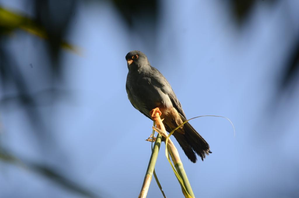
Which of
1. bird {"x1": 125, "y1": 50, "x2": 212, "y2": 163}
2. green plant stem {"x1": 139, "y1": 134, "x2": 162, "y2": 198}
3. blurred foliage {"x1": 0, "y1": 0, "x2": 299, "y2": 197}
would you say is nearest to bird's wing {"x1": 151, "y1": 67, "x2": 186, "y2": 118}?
bird {"x1": 125, "y1": 50, "x2": 212, "y2": 163}

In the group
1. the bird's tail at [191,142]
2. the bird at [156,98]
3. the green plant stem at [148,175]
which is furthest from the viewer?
the bird at [156,98]

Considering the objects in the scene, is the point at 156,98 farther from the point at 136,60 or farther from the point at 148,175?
the point at 148,175

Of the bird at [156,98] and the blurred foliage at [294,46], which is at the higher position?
the bird at [156,98]

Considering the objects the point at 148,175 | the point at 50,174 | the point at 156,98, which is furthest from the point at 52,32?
the point at 156,98

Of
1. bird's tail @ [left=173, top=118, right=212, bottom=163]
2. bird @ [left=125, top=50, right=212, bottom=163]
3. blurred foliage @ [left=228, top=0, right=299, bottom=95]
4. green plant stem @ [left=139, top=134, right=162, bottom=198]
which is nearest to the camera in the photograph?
blurred foliage @ [left=228, top=0, right=299, bottom=95]

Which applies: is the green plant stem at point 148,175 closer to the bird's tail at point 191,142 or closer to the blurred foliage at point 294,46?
the blurred foliage at point 294,46

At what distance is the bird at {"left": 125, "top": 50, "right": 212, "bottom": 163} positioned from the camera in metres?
2.91

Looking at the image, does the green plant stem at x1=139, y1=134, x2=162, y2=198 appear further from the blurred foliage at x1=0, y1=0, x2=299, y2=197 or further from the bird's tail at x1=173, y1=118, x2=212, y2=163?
the bird's tail at x1=173, y1=118, x2=212, y2=163

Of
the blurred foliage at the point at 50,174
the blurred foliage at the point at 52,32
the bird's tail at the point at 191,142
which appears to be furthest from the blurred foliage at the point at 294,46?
the bird's tail at the point at 191,142

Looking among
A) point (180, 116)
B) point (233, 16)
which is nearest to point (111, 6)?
point (233, 16)

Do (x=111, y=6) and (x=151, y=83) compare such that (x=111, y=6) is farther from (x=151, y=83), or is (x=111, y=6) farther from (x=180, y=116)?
(x=180, y=116)

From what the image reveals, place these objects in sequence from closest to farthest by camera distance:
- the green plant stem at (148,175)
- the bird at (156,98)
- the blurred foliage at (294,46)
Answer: the blurred foliage at (294,46), the green plant stem at (148,175), the bird at (156,98)

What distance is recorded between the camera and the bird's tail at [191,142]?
2.81 m

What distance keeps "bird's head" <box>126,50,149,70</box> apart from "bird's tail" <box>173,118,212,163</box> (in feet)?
2.29
